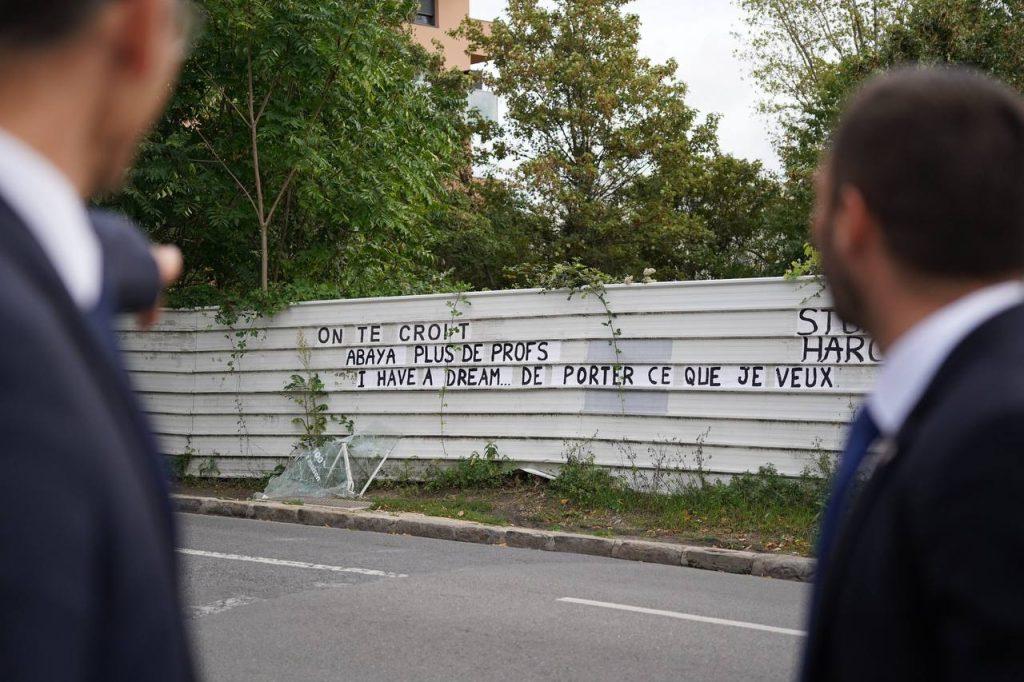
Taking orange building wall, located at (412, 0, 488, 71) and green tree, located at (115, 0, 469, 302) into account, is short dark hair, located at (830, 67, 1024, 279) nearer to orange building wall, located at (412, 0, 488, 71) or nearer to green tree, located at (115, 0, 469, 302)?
green tree, located at (115, 0, 469, 302)

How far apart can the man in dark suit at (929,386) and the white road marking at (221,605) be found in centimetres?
606

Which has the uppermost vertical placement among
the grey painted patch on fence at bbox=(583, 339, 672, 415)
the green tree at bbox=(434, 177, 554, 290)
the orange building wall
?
the orange building wall

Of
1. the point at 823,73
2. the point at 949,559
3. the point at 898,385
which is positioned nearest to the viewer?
the point at 949,559

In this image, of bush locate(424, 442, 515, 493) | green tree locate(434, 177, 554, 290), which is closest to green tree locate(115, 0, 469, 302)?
bush locate(424, 442, 515, 493)

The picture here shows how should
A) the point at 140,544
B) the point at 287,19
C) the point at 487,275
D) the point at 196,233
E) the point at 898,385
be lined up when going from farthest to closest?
1. the point at 487,275
2. the point at 196,233
3. the point at 287,19
4. the point at 898,385
5. the point at 140,544

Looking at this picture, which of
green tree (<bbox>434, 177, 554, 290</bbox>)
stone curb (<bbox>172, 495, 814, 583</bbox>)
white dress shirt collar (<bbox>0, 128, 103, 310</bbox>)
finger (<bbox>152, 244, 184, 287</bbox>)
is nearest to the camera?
white dress shirt collar (<bbox>0, 128, 103, 310</bbox>)

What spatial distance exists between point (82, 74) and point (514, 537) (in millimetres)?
9871

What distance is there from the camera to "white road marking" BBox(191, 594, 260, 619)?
7.00 metres

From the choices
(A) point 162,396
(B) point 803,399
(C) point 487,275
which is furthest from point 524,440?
(C) point 487,275

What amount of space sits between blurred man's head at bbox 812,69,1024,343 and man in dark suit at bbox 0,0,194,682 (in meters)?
0.83

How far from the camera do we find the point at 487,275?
102ft

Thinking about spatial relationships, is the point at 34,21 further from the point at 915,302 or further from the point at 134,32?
the point at 915,302

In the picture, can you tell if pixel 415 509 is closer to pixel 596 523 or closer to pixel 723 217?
pixel 596 523

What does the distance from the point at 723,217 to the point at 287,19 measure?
75.1 ft
